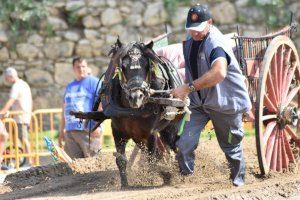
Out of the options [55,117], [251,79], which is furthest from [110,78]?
[55,117]


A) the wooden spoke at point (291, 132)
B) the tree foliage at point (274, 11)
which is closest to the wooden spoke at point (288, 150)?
the wooden spoke at point (291, 132)

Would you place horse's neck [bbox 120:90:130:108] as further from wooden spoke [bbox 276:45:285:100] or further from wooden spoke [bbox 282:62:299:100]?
wooden spoke [bbox 282:62:299:100]

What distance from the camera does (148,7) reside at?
16484 mm

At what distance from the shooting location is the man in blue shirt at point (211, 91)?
8.33 metres

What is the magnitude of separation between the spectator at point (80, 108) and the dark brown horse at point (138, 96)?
240cm

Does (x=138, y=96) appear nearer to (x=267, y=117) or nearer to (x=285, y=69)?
(x=267, y=117)

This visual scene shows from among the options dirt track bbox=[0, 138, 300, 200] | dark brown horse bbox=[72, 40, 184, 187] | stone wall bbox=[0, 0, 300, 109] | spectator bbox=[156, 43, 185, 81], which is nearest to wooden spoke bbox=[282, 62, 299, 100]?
dirt track bbox=[0, 138, 300, 200]

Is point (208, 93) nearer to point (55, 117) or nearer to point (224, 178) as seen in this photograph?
point (224, 178)

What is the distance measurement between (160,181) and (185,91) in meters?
1.51

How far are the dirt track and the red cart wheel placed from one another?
29cm

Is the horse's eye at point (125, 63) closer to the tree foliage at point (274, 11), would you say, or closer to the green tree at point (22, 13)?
the green tree at point (22, 13)

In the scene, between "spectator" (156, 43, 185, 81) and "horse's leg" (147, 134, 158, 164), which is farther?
"spectator" (156, 43, 185, 81)

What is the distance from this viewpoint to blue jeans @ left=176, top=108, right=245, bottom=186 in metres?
8.76

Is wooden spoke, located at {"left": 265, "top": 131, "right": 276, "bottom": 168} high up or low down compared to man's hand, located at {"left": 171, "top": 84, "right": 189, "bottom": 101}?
down
